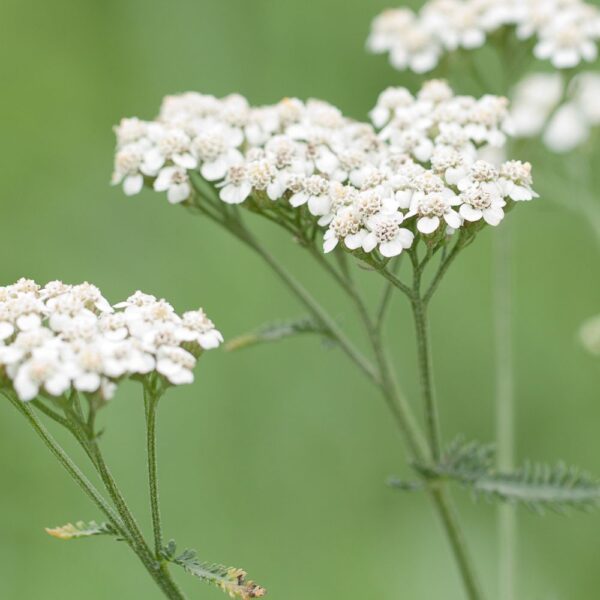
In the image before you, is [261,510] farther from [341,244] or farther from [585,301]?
[341,244]

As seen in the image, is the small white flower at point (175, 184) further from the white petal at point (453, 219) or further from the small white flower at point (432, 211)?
the white petal at point (453, 219)

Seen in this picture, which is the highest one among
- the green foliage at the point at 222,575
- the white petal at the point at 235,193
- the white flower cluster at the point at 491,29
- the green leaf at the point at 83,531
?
the white flower cluster at the point at 491,29

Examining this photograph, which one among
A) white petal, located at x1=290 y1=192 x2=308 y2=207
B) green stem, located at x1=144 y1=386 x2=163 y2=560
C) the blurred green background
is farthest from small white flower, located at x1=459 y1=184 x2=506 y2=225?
the blurred green background

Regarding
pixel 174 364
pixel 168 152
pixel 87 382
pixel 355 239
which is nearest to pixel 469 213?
pixel 355 239

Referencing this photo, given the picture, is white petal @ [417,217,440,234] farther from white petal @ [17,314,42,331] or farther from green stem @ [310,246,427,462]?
white petal @ [17,314,42,331]

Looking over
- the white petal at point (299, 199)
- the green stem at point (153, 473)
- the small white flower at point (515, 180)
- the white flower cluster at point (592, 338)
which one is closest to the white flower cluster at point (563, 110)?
the white flower cluster at point (592, 338)
